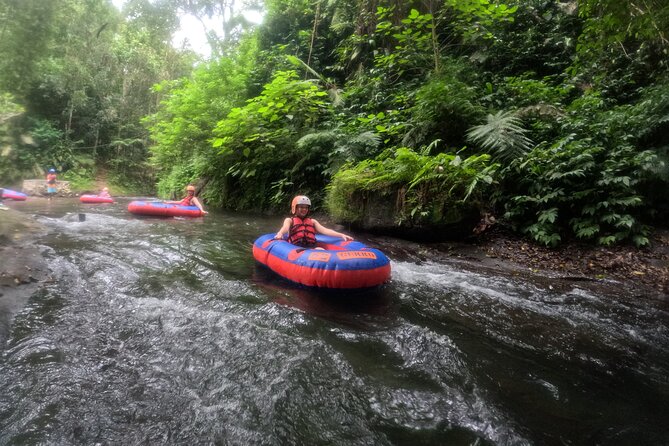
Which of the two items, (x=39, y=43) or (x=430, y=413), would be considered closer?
(x=430, y=413)

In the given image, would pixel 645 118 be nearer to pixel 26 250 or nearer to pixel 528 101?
pixel 528 101

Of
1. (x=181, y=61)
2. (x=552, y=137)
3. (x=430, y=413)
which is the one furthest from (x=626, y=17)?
(x=181, y=61)

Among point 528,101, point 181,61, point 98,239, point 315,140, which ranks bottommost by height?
point 98,239

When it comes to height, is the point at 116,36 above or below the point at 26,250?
above

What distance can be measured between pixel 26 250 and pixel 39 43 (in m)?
8.65

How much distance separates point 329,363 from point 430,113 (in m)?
5.85

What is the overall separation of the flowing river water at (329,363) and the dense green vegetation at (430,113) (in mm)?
1919

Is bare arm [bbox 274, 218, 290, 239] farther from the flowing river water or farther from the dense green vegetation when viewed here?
the dense green vegetation

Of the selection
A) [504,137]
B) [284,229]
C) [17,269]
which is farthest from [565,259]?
[17,269]

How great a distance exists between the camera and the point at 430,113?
23.0 ft

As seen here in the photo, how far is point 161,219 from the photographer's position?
866 centimetres

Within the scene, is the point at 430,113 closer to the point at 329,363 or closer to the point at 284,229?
the point at 284,229

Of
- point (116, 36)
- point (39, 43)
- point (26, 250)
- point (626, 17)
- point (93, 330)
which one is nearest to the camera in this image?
point (93, 330)

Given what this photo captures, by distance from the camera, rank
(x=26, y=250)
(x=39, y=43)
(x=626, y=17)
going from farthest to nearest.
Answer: (x=39, y=43), (x=26, y=250), (x=626, y=17)
